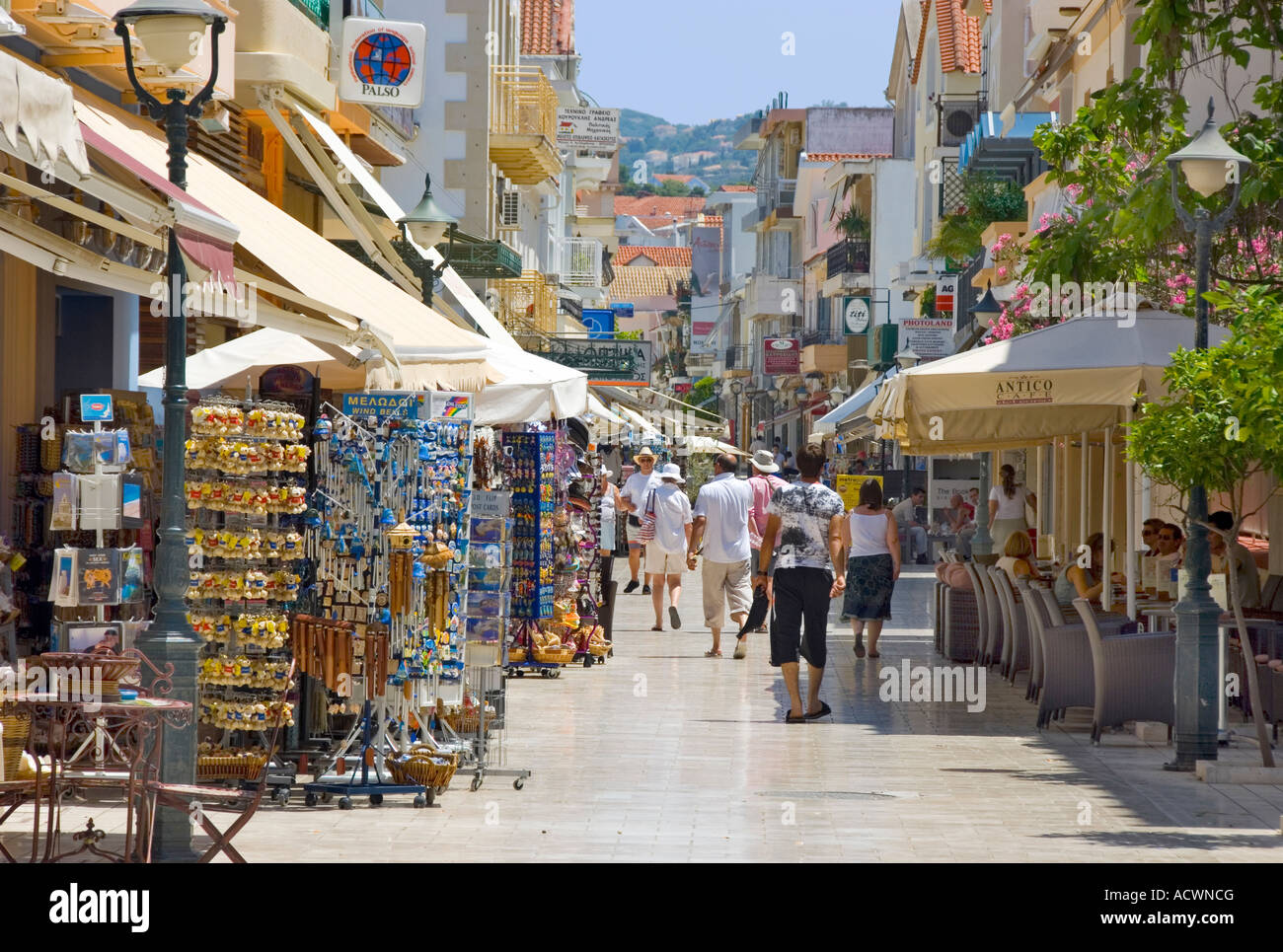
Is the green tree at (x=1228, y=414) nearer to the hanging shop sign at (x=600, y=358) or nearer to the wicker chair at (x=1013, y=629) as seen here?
the wicker chair at (x=1013, y=629)

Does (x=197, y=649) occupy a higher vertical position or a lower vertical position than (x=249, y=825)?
higher

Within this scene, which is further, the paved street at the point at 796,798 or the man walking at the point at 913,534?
the man walking at the point at 913,534

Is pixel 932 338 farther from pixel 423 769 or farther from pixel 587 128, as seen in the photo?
pixel 423 769

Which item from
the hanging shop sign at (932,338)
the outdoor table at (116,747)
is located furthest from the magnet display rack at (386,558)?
the hanging shop sign at (932,338)

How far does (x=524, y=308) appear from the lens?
144 ft

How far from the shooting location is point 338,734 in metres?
11.8

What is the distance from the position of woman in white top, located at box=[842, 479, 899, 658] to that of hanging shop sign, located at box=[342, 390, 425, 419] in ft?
27.8

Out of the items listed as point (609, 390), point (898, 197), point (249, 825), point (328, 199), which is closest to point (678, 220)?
point (898, 197)

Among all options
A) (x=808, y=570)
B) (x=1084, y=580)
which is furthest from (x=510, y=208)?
(x=808, y=570)

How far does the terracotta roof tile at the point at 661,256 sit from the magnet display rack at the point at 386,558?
143m

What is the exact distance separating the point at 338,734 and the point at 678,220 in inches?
7069

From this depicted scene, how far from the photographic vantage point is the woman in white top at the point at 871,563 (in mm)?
18906

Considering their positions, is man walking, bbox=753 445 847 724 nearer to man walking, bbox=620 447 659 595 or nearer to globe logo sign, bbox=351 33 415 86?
man walking, bbox=620 447 659 595
